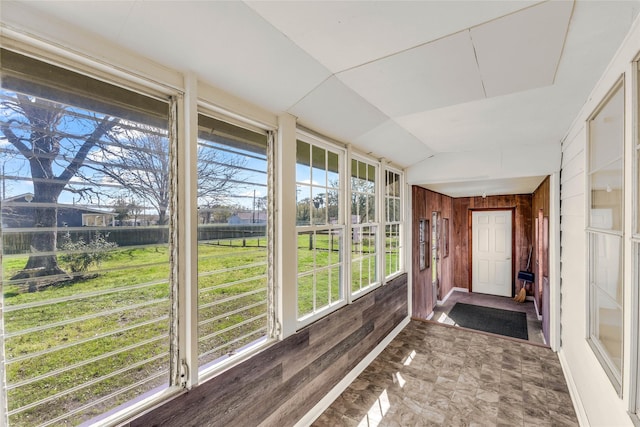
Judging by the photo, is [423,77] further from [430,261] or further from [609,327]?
[430,261]

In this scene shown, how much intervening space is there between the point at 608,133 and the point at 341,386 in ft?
9.55

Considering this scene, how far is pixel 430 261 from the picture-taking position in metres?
5.23

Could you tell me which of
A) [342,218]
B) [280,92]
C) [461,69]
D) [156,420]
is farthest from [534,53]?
[156,420]

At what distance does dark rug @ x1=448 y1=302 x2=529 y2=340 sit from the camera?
4523 mm

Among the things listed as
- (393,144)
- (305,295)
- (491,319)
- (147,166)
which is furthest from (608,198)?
(491,319)

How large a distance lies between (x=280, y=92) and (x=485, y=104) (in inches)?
64.8

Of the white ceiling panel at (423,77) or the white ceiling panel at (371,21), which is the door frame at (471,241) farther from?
the white ceiling panel at (371,21)

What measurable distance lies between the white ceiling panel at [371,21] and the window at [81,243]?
0.81m

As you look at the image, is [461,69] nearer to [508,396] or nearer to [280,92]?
[280,92]

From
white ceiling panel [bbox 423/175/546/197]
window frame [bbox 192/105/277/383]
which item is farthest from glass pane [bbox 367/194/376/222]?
window frame [bbox 192/105/277/383]

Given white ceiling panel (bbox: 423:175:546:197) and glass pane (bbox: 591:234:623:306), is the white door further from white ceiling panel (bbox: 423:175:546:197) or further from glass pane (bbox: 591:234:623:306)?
glass pane (bbox: 591:234:623:306)

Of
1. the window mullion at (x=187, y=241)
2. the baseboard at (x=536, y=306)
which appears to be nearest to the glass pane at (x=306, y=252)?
the window mullion at (x=187, y=241)

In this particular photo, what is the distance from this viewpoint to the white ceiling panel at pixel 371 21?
3.84 ft

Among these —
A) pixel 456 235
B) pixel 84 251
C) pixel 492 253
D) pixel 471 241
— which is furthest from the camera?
pixel 456 235
